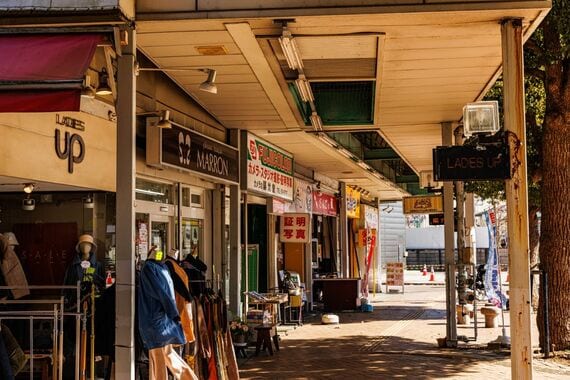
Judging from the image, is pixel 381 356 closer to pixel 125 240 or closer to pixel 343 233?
pixel 125 240

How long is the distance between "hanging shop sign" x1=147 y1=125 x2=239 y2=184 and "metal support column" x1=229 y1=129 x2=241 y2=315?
247mm

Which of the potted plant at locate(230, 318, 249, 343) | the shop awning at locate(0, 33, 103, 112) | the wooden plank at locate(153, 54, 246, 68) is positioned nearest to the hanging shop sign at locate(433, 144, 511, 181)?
the wooden plank at locate(153, 54, 246, 68)

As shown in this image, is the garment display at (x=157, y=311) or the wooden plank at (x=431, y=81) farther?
the wooden plank at (x=431, y=81)

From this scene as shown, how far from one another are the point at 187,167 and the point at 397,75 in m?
3.32

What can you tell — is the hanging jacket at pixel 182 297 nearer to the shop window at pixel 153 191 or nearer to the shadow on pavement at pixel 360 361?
the shadow on pavement at pixel 360 361

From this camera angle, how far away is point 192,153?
37.8 feet

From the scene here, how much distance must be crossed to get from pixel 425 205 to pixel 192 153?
1238 centimetres

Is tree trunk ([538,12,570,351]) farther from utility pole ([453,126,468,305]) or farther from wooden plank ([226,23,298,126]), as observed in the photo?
wooden plank ([226,23,298,126])

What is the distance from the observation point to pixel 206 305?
28.5 ft

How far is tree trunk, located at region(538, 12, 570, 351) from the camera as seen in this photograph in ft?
39.2

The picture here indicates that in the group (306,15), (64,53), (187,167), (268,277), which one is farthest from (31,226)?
(268,277)

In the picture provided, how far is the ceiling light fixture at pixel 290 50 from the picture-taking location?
25.7 ft

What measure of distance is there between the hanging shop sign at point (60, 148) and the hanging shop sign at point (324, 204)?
1299cm

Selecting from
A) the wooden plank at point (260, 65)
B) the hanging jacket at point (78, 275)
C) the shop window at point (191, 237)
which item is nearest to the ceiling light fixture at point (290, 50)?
the wooden plank at point (260, 65)
